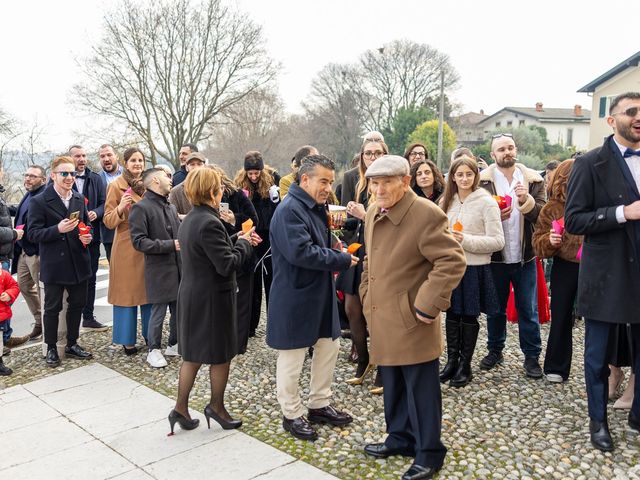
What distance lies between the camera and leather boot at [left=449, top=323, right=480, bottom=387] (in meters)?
4.95

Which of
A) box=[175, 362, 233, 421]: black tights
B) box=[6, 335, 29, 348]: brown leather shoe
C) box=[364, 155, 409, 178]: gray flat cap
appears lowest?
box=[6, 335, 29, 348]: brown leather shoe

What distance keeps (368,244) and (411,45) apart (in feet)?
173

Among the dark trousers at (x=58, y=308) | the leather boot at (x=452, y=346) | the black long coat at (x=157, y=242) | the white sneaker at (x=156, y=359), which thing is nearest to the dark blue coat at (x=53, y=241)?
the dark trousers at (x=58, y=308)

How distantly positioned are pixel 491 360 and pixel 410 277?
105 inches

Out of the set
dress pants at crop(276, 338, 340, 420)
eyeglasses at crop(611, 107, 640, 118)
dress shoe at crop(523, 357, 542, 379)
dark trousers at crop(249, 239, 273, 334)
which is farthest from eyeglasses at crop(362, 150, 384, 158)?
dress shoe at crop(523, 357, 542, 379)

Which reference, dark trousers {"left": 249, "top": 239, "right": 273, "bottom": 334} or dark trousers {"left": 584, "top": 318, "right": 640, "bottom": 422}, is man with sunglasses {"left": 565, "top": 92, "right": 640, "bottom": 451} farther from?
dark trousers {"left": 249, "top": 239, "right": 273, "bottom": 334}

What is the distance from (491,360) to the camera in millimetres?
5504

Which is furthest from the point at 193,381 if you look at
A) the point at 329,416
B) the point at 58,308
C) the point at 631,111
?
the point at 631,111

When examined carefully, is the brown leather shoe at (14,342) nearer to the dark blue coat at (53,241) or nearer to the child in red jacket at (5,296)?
the child in red jacket at (5,296)

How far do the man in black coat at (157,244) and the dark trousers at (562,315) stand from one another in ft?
12.4

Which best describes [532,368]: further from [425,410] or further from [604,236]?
[425,410]

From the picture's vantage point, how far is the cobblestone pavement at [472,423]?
11.8 feet

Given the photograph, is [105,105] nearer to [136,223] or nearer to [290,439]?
[136,223]

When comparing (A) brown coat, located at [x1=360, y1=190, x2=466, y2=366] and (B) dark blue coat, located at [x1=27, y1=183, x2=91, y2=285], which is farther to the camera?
(B) dark blue coat, located at [x1=27, y1=183, x2=91, y2=285]
